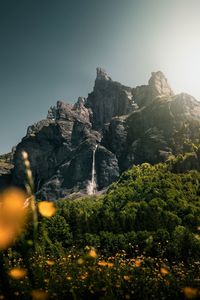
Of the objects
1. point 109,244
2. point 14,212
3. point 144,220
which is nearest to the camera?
point 14,212

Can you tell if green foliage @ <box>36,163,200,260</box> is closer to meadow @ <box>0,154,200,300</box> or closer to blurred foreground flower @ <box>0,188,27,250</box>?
meadow @ <box>0,154,200,300</box>

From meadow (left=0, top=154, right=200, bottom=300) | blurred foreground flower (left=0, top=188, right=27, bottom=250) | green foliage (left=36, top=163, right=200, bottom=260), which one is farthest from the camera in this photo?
green foliage (left=36, top=163, right=200, bottom=260)

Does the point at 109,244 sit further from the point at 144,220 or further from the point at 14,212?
the point at 14,212

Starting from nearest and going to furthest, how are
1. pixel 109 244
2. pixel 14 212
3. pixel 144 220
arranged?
pixel 14 212 < pixel 109 244 < pixel 144 220

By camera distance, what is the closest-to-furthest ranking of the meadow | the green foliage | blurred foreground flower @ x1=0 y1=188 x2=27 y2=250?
blurred foreground flower @ x1=0 y1=188 x2=27 y2=250, the meadow, the green foliage

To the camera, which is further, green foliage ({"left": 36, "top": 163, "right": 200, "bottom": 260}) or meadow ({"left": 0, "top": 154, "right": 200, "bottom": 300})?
green foliage ({"left": 36, "top": 163, "right": 200, "bottom": 260})

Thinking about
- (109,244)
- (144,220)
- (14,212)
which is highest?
(14,212)

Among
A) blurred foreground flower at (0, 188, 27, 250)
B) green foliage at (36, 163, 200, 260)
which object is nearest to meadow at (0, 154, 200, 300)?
blurred foreground flower at (0, 188, 27, 250)

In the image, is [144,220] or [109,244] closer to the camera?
[109,244]

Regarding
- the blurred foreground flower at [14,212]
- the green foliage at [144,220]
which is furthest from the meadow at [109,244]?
the green foliage at [144,220]

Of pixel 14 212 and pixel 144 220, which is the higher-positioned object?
pixel 14 212

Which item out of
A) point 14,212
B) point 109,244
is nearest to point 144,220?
point 109,244

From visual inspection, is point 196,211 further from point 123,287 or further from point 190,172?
point 123,287

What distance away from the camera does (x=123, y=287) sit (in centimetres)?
1442
